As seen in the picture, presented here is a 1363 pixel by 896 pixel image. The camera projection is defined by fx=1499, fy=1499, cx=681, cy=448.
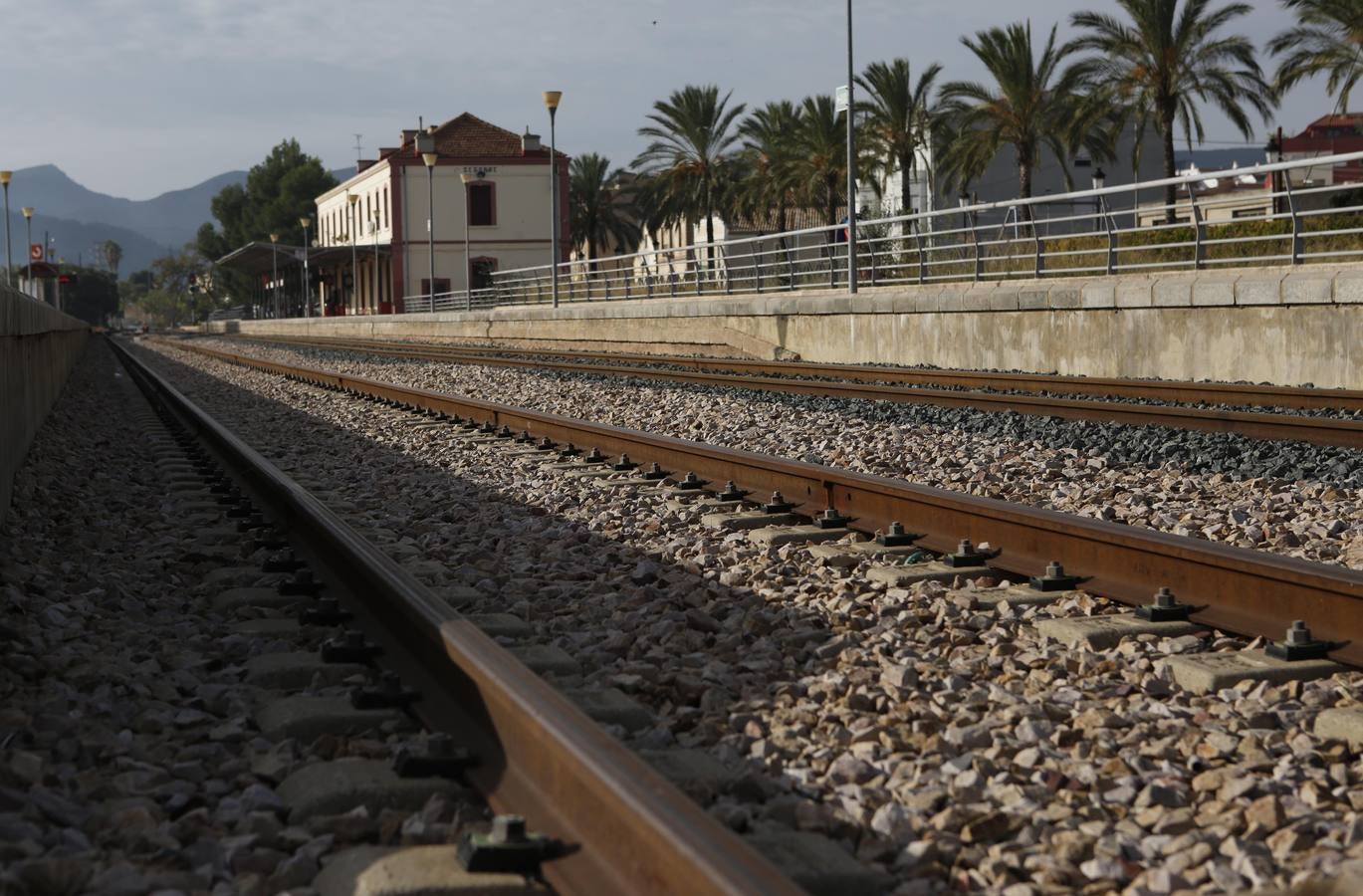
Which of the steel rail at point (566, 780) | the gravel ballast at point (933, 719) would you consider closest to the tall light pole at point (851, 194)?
the gravel ballast at point (933, 719)

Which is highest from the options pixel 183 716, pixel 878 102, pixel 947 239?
pixel 878 102

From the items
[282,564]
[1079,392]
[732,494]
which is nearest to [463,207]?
[1079,392]

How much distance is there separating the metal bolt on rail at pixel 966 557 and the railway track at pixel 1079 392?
4070mm

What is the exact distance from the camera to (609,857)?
9.44 feet

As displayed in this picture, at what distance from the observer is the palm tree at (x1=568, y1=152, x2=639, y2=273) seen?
7356 cm

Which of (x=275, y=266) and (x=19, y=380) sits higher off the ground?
(x=275, y=266)

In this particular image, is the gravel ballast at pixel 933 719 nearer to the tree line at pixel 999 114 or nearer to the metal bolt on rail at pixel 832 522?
the metal bolt on rail at pixel 832 522

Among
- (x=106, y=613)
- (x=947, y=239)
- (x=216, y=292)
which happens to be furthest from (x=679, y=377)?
(x=216, y=292)

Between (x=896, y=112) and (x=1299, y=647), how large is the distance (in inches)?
1792

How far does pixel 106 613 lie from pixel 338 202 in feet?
311

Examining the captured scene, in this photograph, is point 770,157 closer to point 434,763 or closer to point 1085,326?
point 1085,326

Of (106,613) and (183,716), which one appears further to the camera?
(106,613)

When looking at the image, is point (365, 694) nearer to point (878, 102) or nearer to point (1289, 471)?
point (1289, 471)

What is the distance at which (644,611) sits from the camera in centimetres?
566
